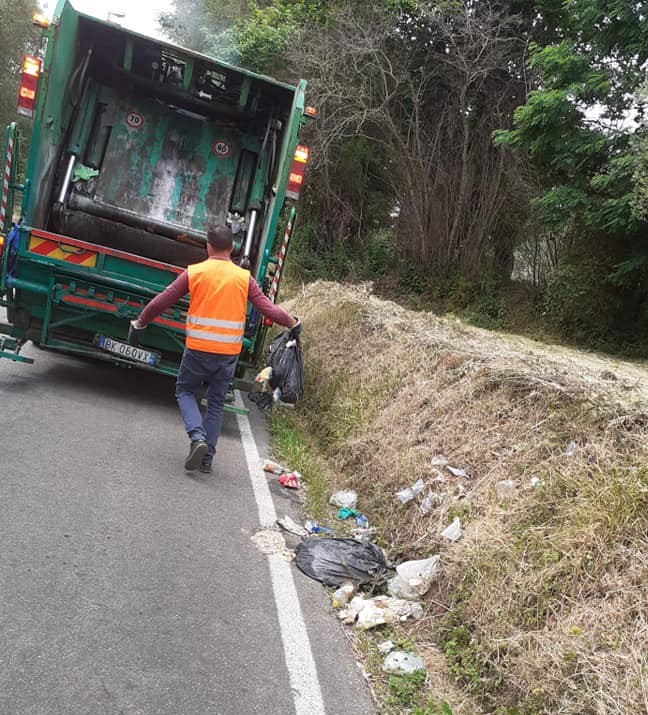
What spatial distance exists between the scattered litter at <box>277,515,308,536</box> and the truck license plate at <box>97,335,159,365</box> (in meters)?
2.47

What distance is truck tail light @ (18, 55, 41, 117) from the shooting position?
631 centimetres

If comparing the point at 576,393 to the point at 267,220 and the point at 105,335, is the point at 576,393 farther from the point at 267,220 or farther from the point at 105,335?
the point at 105,335

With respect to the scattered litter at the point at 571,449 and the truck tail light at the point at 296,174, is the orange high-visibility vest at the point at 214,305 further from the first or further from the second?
the scattered litter at the point at 571,449

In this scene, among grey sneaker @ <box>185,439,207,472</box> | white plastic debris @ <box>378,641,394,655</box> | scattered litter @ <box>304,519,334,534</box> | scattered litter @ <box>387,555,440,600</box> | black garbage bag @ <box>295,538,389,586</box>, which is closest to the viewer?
white plastic debris @ <box>378,641,394,655</box>

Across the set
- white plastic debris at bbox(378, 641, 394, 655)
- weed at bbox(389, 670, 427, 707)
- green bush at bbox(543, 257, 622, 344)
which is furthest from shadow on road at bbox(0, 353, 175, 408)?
green bush at bbox(543, 257, 622, 344)

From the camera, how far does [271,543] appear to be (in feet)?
14.9

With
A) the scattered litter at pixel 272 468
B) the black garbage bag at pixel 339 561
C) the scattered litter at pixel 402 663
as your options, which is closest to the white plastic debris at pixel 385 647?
the scattered litter at pixel 402 663

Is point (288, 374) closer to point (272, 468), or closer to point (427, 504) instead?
point (272, 468)

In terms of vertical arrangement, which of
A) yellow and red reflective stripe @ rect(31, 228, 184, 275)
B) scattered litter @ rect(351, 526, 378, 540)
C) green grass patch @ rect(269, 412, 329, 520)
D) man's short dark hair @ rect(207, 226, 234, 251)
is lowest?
green grass patch @ rect(269, 412, 329, 520)

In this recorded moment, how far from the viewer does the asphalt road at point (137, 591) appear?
110 inches

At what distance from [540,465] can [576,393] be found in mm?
823

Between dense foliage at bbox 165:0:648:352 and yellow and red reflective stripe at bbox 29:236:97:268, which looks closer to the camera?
yellow and red reflective stripe at bbox 29:236:97:268

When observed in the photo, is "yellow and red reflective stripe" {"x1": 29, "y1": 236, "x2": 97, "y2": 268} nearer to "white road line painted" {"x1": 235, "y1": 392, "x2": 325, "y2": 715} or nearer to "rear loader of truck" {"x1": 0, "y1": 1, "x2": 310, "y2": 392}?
"rear loader of truck" {"x1": 0, "y1": 1, "x2": 310, "y2": 392}

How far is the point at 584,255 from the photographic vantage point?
14.1 metres
